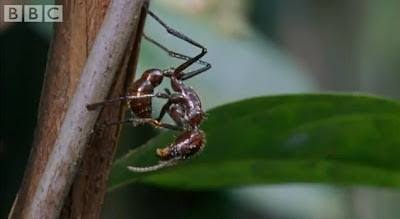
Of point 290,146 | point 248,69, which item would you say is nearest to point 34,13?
point 290,146

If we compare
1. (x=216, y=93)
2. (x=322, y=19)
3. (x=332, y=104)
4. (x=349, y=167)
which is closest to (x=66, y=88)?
(x=332, y=104)

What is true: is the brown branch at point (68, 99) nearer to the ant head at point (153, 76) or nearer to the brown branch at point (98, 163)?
the brown branch at point (98, 163)

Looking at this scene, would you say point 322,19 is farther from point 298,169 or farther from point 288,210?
point 298,169

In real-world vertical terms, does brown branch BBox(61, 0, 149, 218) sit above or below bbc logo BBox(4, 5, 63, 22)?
below

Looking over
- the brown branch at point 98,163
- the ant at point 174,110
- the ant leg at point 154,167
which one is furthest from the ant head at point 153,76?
the brown branch at point 98,163

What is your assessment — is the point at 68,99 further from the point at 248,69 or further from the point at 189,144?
the point at 248,69

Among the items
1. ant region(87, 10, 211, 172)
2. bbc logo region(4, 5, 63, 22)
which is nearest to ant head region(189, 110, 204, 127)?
ant region(87, 10, 211, 172)

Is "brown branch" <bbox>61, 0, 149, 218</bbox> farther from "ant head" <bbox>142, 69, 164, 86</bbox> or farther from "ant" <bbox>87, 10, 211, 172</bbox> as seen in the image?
"ant head" <bbox>142, 69, 164, 86</bbox>
